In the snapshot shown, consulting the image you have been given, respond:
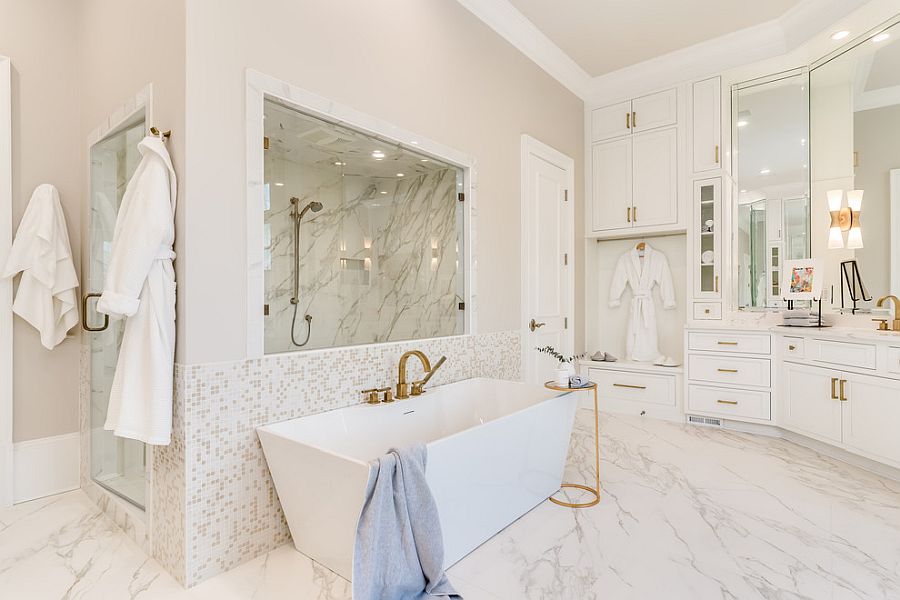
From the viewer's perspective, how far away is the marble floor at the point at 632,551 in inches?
66.6

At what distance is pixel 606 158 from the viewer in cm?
438

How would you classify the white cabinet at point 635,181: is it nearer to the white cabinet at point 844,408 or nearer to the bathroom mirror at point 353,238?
the white cabinet at point 844,408

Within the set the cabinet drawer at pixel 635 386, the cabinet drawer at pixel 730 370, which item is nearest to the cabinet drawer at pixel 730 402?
the cabinet drawer at pixel 730 370

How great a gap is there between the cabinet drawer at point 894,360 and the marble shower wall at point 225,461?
300cm

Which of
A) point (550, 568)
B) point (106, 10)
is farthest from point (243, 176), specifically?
point (550, 568)

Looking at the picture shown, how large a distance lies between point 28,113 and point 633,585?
11.7 feet

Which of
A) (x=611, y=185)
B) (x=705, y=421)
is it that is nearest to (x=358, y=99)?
(x=611, y=185)

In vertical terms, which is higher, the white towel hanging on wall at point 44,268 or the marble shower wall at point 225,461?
the white towel hanging on wall at point 44,268

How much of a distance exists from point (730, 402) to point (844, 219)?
58.2 inches

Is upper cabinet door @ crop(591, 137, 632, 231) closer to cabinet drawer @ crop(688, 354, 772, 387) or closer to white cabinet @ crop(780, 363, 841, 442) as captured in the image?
cabinet drawer @ crop(688, 354, 772, 387)

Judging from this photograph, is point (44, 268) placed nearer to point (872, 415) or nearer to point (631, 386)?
point (631, 386)

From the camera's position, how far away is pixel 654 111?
162 inches

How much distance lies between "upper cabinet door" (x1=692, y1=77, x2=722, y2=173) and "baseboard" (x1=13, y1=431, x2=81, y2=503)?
4649mm

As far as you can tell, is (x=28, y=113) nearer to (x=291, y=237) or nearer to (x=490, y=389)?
(x=291, y=237)
